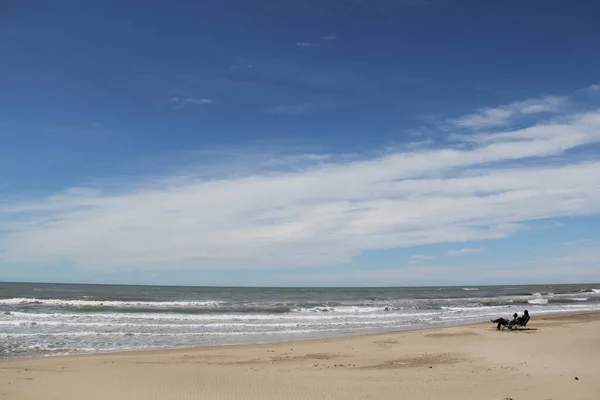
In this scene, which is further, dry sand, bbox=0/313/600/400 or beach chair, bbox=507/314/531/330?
beach chair, bbox=507/314/531/330

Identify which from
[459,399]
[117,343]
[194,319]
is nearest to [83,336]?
[117,343]

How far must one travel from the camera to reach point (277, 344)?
17.5m

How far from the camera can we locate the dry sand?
9438 mm

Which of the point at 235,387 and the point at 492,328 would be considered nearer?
the point at 235,387

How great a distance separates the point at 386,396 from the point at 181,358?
23.9ft

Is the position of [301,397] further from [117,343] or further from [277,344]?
[117,343]

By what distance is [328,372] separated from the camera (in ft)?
38.4

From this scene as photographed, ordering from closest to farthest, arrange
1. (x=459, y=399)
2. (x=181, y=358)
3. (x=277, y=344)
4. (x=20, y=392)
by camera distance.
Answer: (x=459, y=399) < (x=20, y=392) < (x=181, y=358) < (x=277, y=344)

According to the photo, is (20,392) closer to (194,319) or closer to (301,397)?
(301,397)

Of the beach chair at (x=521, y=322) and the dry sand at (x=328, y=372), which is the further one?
the beach chair at (x=521, y=322)

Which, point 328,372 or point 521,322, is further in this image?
point 521,322

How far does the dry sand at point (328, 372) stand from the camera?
9438mm

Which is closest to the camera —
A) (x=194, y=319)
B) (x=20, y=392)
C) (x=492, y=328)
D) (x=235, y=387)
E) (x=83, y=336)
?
(x=20, y=392)

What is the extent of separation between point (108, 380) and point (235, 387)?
303cm
